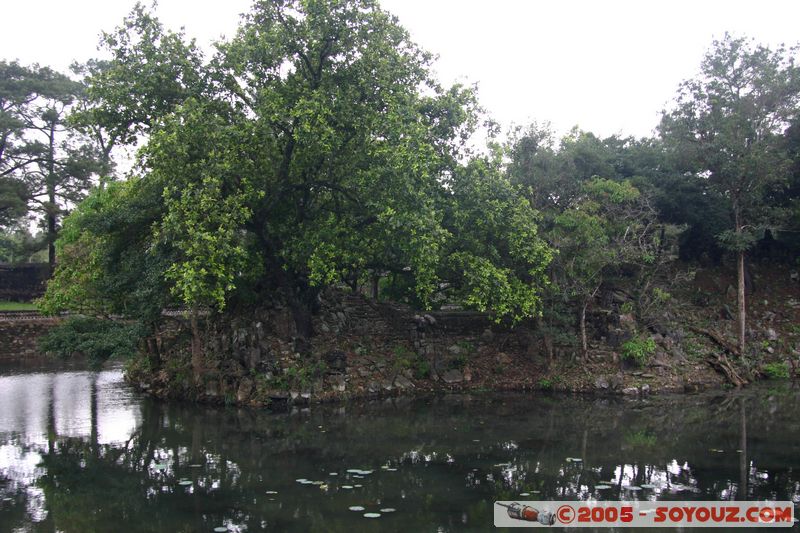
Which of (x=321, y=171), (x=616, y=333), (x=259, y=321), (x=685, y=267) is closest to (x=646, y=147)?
(x=685, y=267)

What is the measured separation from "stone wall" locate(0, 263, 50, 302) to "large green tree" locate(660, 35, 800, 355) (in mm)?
37927

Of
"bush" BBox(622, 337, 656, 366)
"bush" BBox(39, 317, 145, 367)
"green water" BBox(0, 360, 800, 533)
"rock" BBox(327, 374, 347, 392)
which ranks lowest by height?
"green water" BBox(0, 360, 800, 533)

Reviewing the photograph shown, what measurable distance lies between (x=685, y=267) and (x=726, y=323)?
474 centimetres

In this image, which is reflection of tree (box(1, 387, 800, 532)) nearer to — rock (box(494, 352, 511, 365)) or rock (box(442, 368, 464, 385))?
rock (box(442, 368, 464, 385))

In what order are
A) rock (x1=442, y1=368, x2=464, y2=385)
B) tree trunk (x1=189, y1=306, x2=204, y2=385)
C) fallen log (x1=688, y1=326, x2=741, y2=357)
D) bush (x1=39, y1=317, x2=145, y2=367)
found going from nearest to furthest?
1. bush (x1=39, y1=317, x2=145, y2=367)
2. tree trunk (x1=189, y1=306, x2=204, y2=385)
3. rock (x1=442, y1=368, x2=464, y2=385)
4. fallen log (x1=688, y1=326, x2=741, y2=357)

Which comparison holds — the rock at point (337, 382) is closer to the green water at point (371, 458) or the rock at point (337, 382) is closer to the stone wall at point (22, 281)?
the green water at point (371, 458)

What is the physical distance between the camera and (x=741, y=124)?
22.9 metres

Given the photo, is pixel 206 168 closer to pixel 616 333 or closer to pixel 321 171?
pixel 321 171

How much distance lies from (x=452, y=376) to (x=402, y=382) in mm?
1807

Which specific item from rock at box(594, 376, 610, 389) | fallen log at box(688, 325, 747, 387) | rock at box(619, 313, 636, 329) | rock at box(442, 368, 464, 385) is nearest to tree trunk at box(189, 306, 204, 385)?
rock at box(442, 368, 464, 385)

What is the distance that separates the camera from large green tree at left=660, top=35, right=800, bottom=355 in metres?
22.9

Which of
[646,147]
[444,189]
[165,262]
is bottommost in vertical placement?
[165,262]

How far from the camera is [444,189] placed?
19.0 m

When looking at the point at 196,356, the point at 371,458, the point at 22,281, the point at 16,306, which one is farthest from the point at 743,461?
the point at 22,281
